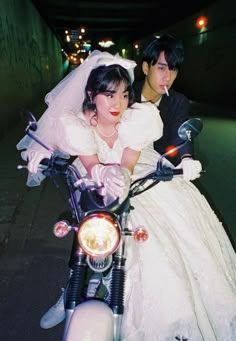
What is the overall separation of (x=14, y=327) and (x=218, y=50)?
657 inches

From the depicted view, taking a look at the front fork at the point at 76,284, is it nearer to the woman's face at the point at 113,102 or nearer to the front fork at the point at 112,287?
the front fork at the point at 112,287

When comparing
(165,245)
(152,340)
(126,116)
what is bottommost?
(152,340)

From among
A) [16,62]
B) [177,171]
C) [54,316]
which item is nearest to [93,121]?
[177,171]

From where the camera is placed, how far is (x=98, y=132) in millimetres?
2146

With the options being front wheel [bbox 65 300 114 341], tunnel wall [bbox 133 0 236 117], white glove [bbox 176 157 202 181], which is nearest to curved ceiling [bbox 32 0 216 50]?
tunnel wall [bbox 133 0 236 117]

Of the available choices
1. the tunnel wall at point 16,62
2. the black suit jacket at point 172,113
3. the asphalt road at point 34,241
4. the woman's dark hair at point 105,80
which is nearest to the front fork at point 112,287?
the woman's dark hair at point 105,80

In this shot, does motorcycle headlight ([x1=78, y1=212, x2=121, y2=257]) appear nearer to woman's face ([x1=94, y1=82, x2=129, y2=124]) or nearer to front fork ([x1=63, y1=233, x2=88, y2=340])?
front fork ([x1=63, y1=233, x2=88, y2=340])

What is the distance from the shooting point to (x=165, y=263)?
79.9 inches

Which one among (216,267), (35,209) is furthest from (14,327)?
(35,209)

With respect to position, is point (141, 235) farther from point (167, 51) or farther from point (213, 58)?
point (213, 58)

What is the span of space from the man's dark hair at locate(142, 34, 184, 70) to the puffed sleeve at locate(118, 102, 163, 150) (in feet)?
3.03

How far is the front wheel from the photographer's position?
1.46m

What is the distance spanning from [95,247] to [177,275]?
2.50 ft

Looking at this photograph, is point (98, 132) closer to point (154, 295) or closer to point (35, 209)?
point (154, 295)
